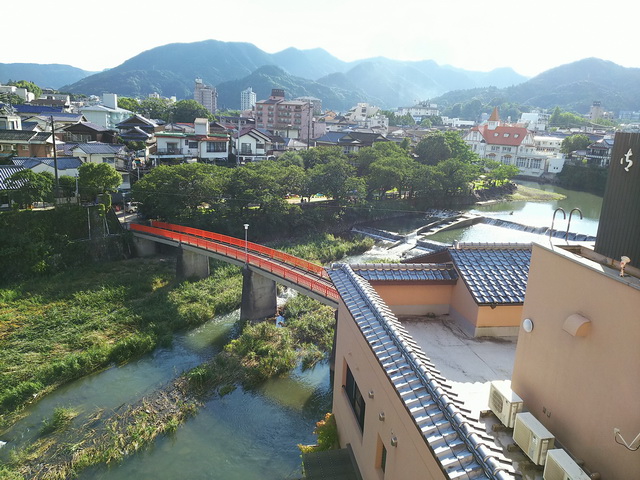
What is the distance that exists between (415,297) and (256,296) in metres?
12.5

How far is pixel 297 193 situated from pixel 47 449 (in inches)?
1009

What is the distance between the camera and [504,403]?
561cm

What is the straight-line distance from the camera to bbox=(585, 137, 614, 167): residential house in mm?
61591

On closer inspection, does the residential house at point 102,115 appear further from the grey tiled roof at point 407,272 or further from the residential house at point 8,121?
the grey tiled roof at point 407,272

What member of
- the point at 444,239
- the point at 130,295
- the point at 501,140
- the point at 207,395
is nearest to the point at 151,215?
the point at 130,295

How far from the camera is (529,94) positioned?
19562cm

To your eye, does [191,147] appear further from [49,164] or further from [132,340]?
[132,340]

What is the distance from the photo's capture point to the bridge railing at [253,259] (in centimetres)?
1747

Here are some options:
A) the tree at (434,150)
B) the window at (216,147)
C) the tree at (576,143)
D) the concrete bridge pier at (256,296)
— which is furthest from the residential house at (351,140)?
the concrete bridge pier at (256,296)

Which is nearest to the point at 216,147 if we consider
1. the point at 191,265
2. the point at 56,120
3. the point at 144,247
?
the point at 56,120

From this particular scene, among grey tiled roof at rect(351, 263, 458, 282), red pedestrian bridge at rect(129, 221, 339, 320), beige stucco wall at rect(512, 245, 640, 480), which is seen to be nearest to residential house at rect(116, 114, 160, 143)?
red pedestrian bridge at rect(129, 221, 339, 320)

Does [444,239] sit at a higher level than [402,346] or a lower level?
lower

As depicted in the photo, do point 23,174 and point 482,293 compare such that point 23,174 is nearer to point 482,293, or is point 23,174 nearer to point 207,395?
point 207,395

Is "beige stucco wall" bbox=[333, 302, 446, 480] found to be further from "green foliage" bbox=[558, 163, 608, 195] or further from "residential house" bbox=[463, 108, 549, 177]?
"residential house" bbox=[463, 108, 549, 177]
